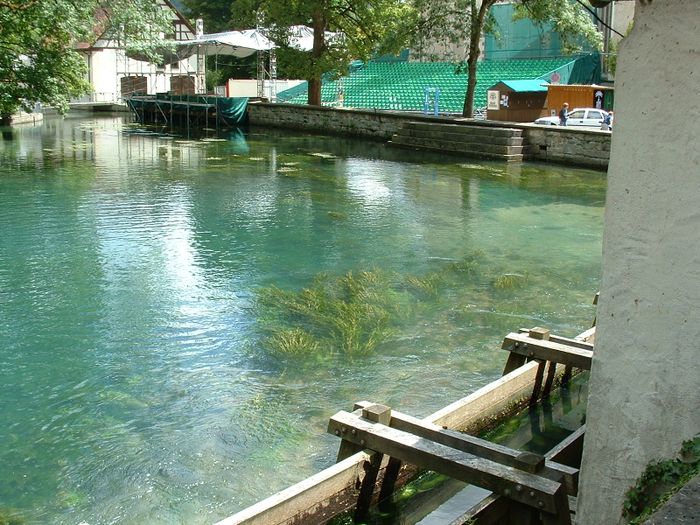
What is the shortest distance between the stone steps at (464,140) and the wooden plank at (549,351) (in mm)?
19625

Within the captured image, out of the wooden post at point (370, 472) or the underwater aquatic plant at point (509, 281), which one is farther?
the underwater aquatic plant at point (509, 281)

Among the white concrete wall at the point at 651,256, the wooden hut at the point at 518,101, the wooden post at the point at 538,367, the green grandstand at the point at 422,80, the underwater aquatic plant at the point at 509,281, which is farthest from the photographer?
the green grandstand at the point at 422,80

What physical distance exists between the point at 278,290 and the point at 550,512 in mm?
6937

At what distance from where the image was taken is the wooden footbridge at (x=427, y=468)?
431cm

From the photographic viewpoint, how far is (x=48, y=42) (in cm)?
2094

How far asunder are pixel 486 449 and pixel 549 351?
2.15 m

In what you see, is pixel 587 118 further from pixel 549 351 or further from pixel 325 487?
pixel 325 487

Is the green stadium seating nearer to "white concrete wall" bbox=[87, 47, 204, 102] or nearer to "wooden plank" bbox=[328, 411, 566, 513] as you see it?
"white concrete wall" bbox=[87, 47, 204, 102]

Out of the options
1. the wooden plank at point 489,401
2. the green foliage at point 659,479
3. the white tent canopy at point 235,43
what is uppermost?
the white tent canopy at point 235,43

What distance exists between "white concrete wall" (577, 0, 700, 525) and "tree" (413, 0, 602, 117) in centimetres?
2530

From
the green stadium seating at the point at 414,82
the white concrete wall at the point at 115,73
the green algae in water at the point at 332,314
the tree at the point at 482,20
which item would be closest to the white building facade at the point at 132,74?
the white concrete wall at the point at 115,73

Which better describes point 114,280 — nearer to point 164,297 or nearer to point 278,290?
point 164,297

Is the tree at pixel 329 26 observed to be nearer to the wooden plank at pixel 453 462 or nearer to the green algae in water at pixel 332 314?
the green algae in water at pixel 332 314

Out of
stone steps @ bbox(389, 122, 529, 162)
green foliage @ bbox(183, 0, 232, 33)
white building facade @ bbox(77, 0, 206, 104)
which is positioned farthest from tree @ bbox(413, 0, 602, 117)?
green foliage @ bbox(183, 0, 232, 33)
